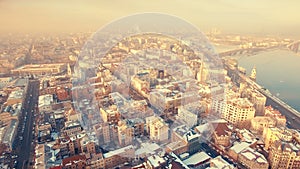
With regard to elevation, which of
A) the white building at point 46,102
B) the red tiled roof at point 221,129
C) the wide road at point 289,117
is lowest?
the wide road at point 289,117

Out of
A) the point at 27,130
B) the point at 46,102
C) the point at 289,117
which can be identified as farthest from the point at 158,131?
the point at 289,117

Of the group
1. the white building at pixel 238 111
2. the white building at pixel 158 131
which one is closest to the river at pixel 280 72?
the white building at pixel 238 111

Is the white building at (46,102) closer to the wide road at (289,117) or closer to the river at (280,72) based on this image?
the wide road at (289,117)

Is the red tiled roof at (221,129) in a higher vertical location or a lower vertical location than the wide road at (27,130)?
higher

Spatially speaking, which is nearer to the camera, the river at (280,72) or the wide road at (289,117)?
the wide road at (289,117)

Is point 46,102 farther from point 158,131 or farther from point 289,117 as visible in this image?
point 289,117

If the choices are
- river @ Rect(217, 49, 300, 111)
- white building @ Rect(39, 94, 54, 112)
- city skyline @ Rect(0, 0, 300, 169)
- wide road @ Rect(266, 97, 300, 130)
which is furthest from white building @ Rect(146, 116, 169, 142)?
river @ Rect(217, 49, 300, 111)

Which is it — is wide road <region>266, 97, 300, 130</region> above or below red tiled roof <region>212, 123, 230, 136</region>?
below

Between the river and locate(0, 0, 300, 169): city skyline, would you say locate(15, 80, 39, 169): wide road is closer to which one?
locate(0, 0, 300, 169): city skyline
